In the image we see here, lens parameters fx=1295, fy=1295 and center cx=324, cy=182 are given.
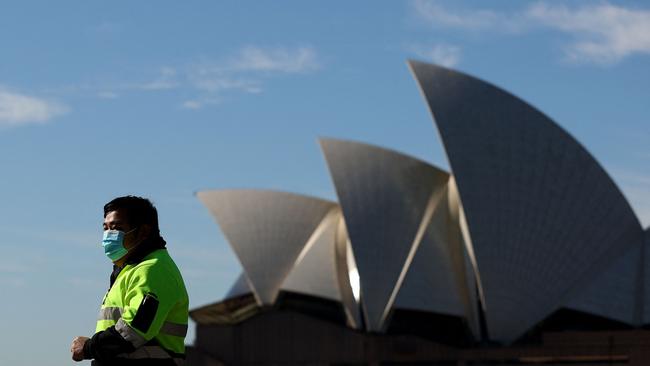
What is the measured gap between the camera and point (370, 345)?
49.5 m

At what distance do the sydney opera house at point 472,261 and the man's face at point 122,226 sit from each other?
4342 cm

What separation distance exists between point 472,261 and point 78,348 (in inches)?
1778

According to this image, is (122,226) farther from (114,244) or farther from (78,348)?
(78,348)

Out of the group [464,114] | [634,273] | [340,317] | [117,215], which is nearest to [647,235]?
[634,273]

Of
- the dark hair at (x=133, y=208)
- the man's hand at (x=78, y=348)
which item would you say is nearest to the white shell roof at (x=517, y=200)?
the dark hair at (x=133, y=208)

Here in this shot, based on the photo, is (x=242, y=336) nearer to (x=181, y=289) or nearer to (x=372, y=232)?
(x=372, y=232)

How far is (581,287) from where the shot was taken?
4869cm

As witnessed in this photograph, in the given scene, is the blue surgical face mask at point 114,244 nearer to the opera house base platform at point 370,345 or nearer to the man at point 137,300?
the man at point 137,300

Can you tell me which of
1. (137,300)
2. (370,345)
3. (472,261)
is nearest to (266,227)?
(370,345)

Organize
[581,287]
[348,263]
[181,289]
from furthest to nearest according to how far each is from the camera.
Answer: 1. [348,263]
2. [581,287]
3. [181,289]

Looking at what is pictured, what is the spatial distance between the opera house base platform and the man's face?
4306 cm

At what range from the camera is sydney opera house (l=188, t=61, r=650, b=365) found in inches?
1906

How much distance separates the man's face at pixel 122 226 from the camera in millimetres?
4875

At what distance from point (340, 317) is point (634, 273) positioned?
11982mm
